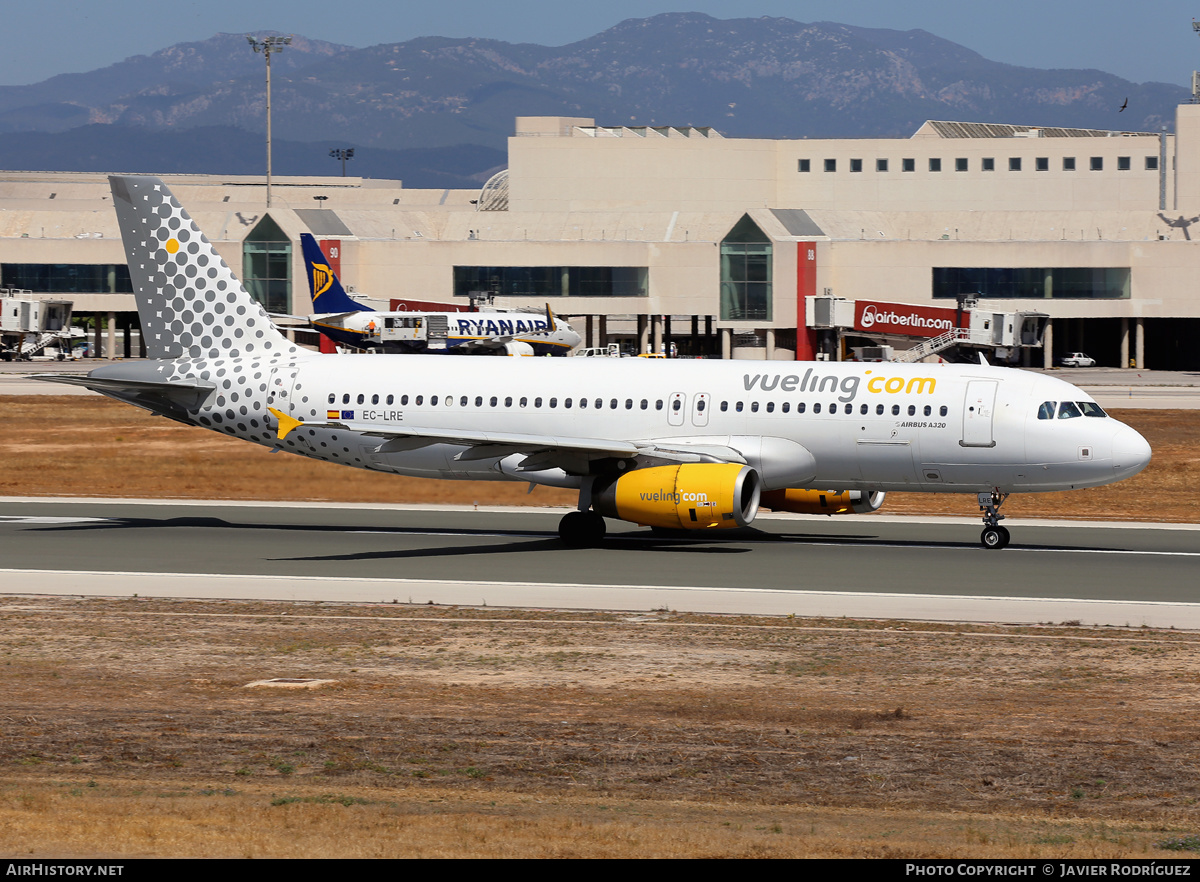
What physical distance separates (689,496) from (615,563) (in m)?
2.19

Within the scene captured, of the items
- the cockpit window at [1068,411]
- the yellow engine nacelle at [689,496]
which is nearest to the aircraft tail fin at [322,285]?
the yellow engine nacelle at [689,496]

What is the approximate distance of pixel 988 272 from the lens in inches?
5251

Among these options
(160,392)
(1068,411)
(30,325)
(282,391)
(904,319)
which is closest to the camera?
(1068,411)

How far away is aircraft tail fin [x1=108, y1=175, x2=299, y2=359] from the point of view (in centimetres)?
3947

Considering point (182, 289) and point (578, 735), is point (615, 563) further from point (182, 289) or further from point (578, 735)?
point (578, 735)

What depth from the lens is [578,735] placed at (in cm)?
1764

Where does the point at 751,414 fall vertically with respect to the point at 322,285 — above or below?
below

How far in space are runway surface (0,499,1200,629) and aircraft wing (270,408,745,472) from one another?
84.3 inches

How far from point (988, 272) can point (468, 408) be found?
104 m

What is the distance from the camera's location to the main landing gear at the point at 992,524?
3519 cm

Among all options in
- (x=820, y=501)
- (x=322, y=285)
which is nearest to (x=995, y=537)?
(x=820, y=501)

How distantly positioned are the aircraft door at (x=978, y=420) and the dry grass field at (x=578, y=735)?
9.31 m

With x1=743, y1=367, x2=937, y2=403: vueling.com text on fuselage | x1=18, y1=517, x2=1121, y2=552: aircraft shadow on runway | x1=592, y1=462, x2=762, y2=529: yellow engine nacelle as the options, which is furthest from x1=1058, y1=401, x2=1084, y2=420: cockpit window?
x1=592, y1=462, x2=762, y2=529: yellow engine nacelle

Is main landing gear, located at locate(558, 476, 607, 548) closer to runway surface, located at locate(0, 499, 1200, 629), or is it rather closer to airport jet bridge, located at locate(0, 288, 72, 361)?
runway surface, located at locate(0, 499, 1200, 629)
